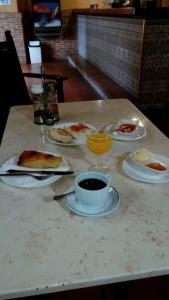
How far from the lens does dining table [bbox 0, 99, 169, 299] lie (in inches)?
24.2

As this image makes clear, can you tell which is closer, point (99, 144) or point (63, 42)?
point (99, 144)

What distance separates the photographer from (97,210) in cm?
79

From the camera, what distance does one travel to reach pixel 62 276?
2.01 feet

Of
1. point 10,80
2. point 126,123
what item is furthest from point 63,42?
point 126,123

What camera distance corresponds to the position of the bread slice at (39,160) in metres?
0.99

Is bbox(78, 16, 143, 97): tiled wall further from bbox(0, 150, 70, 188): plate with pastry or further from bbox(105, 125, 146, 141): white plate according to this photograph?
bbox(0, 150, 70, 188): plate with pastry

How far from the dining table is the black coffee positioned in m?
0.08

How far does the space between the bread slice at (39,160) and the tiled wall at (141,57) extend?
2.30m

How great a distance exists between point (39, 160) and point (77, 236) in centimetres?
37

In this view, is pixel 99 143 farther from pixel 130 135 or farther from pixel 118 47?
pixel 118 47

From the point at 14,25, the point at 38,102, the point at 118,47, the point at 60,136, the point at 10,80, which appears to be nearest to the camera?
the point at 60,136

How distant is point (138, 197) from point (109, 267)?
29 cm

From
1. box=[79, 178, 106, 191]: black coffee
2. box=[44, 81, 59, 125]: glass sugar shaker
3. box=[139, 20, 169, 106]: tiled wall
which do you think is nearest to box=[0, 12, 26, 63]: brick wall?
box=[139, 20, 169, 106]: tiled wall

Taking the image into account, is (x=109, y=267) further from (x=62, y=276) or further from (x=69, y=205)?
(x=69, y=205)
